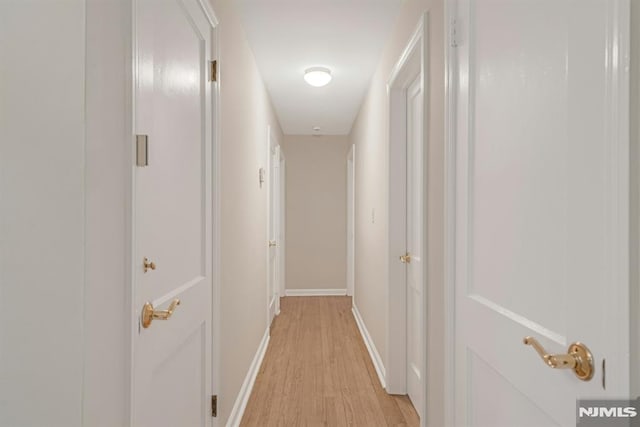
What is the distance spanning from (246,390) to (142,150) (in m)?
1.96

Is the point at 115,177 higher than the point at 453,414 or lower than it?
higher

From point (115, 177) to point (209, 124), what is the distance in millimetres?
817

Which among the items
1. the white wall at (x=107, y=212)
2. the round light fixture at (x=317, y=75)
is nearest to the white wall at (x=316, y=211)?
the round light fixture at (x=317, y=75)

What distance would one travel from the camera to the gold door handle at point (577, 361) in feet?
2.46

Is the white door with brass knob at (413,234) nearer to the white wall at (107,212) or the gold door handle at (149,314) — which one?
the gold door handle at (149,314)

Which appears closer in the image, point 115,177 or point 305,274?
point 115,177

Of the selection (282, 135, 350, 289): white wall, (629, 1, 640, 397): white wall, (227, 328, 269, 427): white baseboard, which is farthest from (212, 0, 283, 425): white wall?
(282, 135, 350, 289): white wall

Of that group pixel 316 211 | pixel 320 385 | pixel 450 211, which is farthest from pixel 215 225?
pixel 316 211

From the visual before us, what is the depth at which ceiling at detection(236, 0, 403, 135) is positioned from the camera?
2295 mm

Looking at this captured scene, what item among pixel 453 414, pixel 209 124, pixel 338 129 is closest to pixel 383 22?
pixel 209 124

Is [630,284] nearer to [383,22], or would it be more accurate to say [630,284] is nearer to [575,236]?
[575,236]

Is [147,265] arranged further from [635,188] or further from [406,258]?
[406,258]

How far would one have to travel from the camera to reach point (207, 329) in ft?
5.49

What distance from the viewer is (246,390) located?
2.52 m
